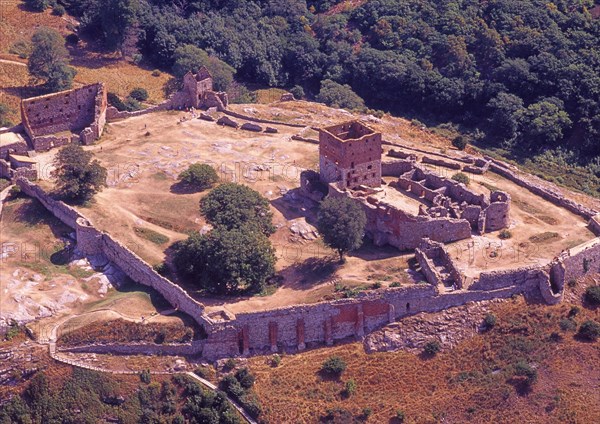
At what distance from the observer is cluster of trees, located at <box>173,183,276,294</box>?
8312 cm

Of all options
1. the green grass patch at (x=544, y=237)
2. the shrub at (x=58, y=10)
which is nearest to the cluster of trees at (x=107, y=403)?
the green grass patch at (x=544, y=237)

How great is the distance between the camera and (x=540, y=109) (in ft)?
424

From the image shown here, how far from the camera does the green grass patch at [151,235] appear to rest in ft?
296

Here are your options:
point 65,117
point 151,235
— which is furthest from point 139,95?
point 151,235

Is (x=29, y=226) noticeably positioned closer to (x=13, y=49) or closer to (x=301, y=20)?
(x=13, y=49)

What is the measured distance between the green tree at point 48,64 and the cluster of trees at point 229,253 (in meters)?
40.8

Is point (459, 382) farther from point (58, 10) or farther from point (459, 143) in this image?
point (58, 10)

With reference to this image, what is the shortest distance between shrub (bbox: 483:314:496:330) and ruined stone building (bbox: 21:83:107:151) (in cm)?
4651

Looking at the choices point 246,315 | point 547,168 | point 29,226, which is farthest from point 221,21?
point 246,315

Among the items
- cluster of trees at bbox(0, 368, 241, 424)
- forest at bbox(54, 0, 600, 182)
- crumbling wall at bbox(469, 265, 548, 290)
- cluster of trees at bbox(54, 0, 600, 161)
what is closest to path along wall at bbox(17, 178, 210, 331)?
cluster of trees at bbox(0, 368, 241, 424)

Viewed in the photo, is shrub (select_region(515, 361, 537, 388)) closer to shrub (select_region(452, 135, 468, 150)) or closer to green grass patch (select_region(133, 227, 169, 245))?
green grass patch (select_region(133, 227, 169, 245))

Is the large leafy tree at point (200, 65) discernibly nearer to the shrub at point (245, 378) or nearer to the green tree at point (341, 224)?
the green tree at point (341, 224)

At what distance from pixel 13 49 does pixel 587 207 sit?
2961 inches

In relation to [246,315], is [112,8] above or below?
above
